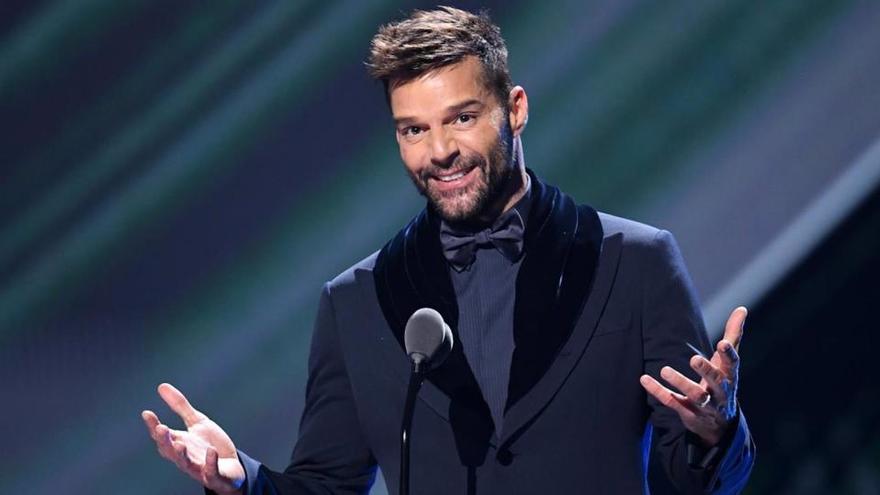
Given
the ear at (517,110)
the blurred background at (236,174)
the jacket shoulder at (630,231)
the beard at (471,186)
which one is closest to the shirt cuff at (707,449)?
the jacket shoulder at (630,231)

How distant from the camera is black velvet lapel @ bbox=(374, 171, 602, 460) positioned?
2045mm

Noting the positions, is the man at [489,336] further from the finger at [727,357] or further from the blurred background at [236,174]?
the blurred background at [236,174]

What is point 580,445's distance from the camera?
79.4 inches

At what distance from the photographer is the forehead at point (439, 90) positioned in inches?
82.4

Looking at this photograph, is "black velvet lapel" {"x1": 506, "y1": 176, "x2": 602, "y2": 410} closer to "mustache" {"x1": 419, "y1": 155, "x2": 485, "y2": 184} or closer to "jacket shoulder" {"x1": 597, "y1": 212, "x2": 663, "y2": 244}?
"jacket shoulder" {"x1": 597, "y1": 212, "x2": 663, "y2": 244}

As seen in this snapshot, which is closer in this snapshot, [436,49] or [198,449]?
[198,449]

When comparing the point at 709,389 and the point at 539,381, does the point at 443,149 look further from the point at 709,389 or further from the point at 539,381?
the point at 709,389

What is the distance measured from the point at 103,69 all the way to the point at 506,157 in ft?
4.18

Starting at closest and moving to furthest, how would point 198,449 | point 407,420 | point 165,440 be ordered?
point 407,420
point 165,440
point 198,449

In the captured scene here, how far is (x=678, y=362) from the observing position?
79.4 inches

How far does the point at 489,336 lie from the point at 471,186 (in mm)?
241

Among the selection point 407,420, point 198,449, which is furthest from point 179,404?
point 407,420

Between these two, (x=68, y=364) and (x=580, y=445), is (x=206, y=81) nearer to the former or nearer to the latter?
(x=68, y=364)

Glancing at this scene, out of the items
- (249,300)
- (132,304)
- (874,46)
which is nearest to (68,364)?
(132,304)
